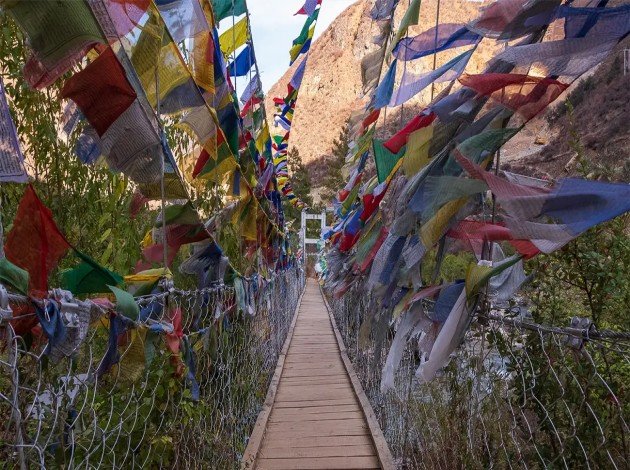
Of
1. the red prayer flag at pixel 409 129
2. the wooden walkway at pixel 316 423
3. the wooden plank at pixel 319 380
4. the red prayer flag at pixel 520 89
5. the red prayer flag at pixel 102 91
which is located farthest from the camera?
the wooden plank at pixel 319 380

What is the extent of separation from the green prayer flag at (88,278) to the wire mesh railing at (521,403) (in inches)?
44.4

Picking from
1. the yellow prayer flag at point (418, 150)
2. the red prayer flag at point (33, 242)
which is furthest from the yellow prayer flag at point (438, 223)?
the red prayer flag at point (33, 242)

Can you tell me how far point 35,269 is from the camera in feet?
3.93

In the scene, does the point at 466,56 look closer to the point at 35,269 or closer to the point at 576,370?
the point at 576,370

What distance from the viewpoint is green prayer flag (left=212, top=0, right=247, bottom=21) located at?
357 cm

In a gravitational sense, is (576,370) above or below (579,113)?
below

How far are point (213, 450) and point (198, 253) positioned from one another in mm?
933

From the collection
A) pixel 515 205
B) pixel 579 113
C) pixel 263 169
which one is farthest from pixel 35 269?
pixel 579 113

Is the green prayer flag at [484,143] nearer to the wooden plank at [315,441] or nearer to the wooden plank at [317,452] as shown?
the wooden plank at [317,452]

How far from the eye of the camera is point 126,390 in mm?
1714

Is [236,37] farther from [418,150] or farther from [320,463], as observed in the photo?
[320,463]

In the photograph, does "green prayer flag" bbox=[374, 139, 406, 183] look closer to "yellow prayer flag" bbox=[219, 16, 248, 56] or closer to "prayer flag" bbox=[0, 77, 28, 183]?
"yellow prayer flag" bbox=[219, 16, 248, 56]

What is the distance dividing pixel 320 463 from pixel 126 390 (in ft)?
6.96

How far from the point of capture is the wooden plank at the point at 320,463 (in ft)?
11.2
